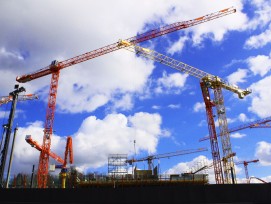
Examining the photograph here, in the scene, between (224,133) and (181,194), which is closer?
(181,194)

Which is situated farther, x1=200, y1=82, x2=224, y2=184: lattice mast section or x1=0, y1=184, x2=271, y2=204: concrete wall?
x1=200, y1=82, x2=224, y2=184: lattice mast section

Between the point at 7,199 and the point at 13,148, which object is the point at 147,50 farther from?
the point at 7,199

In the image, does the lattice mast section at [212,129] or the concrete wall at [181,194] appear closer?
the concrete wall at [181,194]

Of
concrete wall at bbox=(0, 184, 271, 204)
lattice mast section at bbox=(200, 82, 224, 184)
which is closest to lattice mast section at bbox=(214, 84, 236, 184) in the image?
lattice mast section at bbox=(200, 82, 224, 184)

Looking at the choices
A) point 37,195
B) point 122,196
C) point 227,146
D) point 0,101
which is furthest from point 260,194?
point 0,101

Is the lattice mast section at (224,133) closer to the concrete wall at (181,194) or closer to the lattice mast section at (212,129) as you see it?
the lattice mast section at (212,129)

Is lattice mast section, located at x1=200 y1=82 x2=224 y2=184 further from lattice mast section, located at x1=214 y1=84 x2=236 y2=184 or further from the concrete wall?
the concrete wall

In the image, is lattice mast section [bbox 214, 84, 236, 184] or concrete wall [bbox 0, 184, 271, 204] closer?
concrete wall [bbox 0, 184, 271, 204]

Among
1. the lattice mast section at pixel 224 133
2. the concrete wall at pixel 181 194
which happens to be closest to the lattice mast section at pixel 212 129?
the lattice mast section at pixel 224 133

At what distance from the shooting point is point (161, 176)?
46.5 metres

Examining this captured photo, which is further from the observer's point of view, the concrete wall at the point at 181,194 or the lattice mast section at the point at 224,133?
the lattice mast section at the point at 224,133

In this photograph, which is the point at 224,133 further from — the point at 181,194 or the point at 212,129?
the point at 181,194

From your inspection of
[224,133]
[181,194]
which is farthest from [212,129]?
[181,194]

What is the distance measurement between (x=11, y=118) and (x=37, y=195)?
42.1 ft
